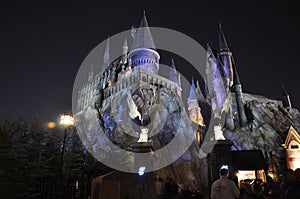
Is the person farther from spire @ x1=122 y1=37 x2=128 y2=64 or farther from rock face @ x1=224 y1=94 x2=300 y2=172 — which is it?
spire @ x1=122 y1=37 x2=128 y2=64

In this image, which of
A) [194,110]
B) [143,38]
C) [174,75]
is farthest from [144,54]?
[194,110]

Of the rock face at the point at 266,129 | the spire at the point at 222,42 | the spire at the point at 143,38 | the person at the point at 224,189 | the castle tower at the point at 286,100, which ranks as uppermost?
the spire at the point at 143,38

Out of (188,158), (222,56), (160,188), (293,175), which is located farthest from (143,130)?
(222,56)

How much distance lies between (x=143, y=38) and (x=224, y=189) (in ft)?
181

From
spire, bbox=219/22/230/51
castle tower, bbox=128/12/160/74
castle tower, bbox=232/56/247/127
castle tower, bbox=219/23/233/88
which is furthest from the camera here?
castle tower, bbox=128/12/160/74

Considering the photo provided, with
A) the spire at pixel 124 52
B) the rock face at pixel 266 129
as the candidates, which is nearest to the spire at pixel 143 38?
the spire at pixel 124 52

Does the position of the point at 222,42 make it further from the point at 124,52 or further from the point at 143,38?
the point at 124,52

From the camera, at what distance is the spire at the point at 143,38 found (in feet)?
180

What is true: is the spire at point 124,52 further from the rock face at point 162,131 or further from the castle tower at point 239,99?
the castle tower at point 239,99

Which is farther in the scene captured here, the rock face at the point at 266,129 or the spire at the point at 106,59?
the spire at the point at 106,59

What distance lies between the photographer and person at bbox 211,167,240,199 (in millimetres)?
5004

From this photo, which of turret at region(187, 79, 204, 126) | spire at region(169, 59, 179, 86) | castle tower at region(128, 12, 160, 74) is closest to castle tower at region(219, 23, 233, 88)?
turret at region(187, 79, 204, 126)

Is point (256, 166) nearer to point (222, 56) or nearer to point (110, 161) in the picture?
point (110, 161)

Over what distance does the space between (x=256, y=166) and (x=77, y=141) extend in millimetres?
12089
